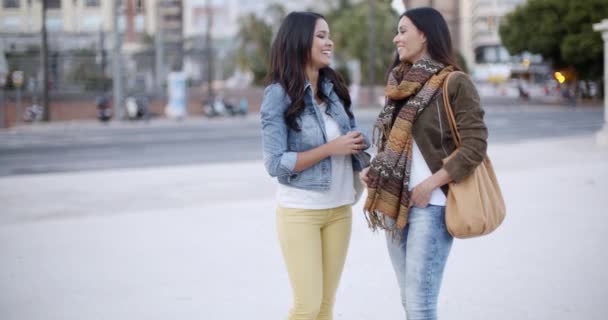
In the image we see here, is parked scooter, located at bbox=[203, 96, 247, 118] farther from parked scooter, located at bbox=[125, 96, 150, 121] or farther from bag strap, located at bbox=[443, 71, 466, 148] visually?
bag strap, located at bbox=[443, 71, 466, 148]

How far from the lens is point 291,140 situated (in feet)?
10.9

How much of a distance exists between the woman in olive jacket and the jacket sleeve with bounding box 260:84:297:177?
38cm

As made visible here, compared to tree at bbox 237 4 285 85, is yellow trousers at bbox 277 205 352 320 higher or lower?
lower

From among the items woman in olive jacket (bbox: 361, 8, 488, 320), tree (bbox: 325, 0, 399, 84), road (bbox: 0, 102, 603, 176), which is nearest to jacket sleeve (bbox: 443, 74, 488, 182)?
woman in olive jacket (bbox: 361, 8, 488, 320)

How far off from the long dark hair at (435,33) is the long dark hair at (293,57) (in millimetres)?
464

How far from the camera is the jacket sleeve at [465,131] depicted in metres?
3.01

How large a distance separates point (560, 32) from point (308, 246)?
159ft

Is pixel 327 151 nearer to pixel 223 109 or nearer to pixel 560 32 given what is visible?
pixel 223 109

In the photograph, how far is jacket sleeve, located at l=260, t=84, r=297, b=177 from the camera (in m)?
3.22

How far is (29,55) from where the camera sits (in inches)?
1563

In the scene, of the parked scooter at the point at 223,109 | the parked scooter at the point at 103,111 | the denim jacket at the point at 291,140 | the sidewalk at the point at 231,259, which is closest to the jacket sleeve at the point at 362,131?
the denim jacket at the point at 291,140

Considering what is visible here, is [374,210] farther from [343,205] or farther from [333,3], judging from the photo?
[333,3]

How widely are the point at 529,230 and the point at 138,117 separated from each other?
26.5 m

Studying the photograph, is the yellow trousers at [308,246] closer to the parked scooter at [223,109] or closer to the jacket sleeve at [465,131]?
the jacket sleeve at [465,131]
